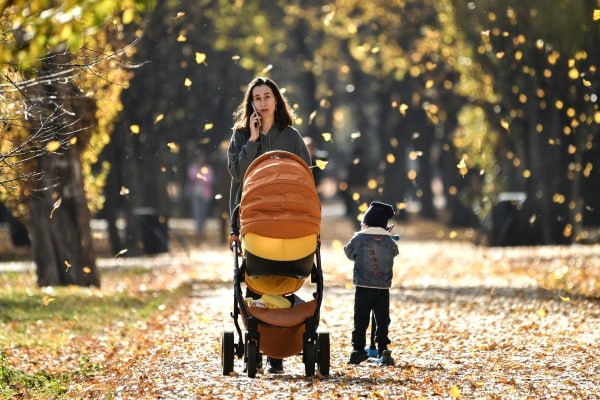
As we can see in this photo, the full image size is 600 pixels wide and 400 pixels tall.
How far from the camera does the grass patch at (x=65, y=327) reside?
38.3ft

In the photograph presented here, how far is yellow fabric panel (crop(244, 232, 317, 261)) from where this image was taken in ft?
31.3

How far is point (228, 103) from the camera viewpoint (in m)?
43.4

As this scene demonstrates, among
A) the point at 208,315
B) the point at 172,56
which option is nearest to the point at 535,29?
the point at 172,56

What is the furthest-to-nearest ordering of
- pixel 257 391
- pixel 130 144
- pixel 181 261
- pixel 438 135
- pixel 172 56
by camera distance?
pixel 438 135
pixel 172 56
pixel 130 144
pixel 181 261
pixel 257 391

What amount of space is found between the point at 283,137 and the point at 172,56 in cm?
2305

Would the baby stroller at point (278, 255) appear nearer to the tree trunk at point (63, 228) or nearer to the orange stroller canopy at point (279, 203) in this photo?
the orange stroller canopy at point (279, 203)

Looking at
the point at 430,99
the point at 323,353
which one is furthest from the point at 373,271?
the point at 430,99

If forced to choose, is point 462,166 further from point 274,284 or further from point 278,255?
point 278,255

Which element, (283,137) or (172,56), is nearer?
(283,137)

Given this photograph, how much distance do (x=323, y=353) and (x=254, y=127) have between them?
1.67 metres

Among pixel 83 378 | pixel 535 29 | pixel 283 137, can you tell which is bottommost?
pixel 83 378

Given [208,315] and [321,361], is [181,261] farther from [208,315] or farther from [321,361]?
[321,361]

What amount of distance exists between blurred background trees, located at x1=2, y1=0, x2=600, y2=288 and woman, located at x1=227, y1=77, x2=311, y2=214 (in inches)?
160

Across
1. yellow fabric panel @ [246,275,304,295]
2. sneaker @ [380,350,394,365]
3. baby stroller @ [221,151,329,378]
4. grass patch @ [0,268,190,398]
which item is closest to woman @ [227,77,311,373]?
baby stroller @ [221,151,329,378]
